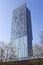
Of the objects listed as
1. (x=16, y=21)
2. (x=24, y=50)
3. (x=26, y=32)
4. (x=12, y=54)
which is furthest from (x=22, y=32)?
(x=12, y=54)

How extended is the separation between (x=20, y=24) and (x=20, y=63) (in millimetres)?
49413

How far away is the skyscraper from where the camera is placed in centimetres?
5419

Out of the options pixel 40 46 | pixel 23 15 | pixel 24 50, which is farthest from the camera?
pixel 23 15

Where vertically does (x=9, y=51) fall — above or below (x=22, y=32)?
below

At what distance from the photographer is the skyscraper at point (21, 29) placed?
54188 mm

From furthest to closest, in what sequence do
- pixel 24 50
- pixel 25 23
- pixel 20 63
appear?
pixel 25 23, pixel 24 50, pixel 20 63

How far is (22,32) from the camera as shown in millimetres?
60094

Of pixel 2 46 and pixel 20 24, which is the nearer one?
pixel 2 46

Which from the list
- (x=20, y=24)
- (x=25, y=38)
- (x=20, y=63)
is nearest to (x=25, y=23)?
(x=20, y=24)

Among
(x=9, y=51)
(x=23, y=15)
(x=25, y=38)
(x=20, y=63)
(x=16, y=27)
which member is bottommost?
(x=20, y=63)

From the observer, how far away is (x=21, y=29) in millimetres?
61625

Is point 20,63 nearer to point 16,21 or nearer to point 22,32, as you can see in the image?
point 22,32

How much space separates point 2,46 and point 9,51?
1290 mm

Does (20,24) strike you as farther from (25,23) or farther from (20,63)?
(20,63)
